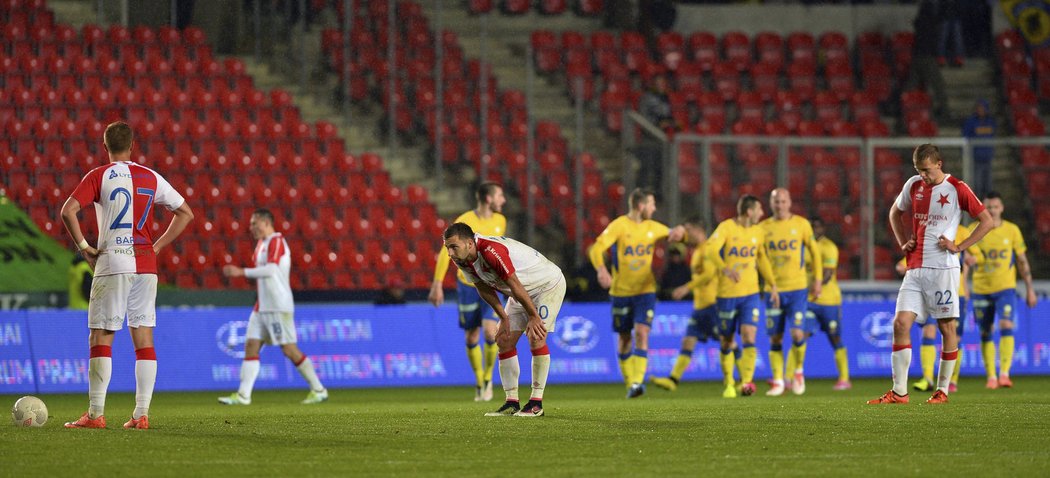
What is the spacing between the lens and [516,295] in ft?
36.2

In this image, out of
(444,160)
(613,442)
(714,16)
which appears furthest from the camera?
(714,16)

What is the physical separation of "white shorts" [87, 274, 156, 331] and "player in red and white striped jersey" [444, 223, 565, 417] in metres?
2.23

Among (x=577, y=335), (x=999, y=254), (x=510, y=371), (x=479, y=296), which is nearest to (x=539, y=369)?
(x=510, y=371)

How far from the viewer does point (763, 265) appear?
53.9 feet

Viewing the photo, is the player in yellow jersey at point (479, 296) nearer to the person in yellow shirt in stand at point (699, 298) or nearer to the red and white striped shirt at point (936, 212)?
the person in yellow shirt in stand at point (699, 298)

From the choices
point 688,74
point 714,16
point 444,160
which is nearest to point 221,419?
point 444,160

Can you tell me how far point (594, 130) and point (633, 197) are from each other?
11.3m

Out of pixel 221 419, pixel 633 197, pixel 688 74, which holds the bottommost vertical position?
pixel 221 419

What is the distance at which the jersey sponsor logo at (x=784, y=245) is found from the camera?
1673 centimetres

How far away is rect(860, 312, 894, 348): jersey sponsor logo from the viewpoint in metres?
21.1

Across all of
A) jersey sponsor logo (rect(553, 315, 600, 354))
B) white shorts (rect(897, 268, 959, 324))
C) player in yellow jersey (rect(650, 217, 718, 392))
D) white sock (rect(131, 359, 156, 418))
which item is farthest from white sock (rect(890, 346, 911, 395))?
jersey sponsor logo (rect(553, 315, 600, 354))

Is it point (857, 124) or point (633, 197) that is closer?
point (633, 197)

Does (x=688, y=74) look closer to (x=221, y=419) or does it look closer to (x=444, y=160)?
(x=444, y=160)

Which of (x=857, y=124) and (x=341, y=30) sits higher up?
(x=341, y=30)
